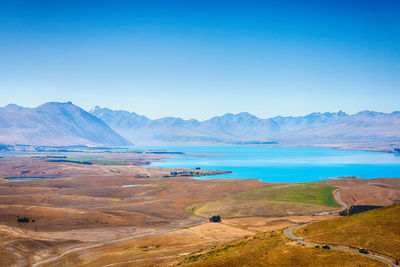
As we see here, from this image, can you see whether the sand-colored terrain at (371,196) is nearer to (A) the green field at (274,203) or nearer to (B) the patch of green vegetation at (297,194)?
(B) the patch of green vegetation at (297,194)

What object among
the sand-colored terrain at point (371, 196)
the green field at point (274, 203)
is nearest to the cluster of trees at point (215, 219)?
the green field at point (274, 203)

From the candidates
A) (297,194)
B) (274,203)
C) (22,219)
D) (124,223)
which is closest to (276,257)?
(124,223)

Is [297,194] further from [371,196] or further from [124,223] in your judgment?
[124,223]

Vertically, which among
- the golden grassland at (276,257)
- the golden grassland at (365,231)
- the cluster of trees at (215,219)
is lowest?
the cluster of trees at (215,219)

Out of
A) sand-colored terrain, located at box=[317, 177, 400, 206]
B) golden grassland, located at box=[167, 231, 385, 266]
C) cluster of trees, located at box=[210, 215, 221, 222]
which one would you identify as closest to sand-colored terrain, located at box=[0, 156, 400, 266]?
sand-colored terrain, located at box=[317, 177, 400, 206]

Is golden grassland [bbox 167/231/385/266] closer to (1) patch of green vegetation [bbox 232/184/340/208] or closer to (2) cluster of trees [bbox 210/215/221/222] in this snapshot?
(2) cluster of trees [bbox 210/215/221/222]

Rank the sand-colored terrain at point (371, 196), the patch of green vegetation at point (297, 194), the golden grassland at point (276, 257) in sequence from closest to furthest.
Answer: the golden grassland at point (276, 257) < the sand-colored terrain at point (371, 196) < the patch of green vegetation at point (297, 194)

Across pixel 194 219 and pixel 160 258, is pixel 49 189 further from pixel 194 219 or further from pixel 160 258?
pixel 160 258

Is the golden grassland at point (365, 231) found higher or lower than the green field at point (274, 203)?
higher
